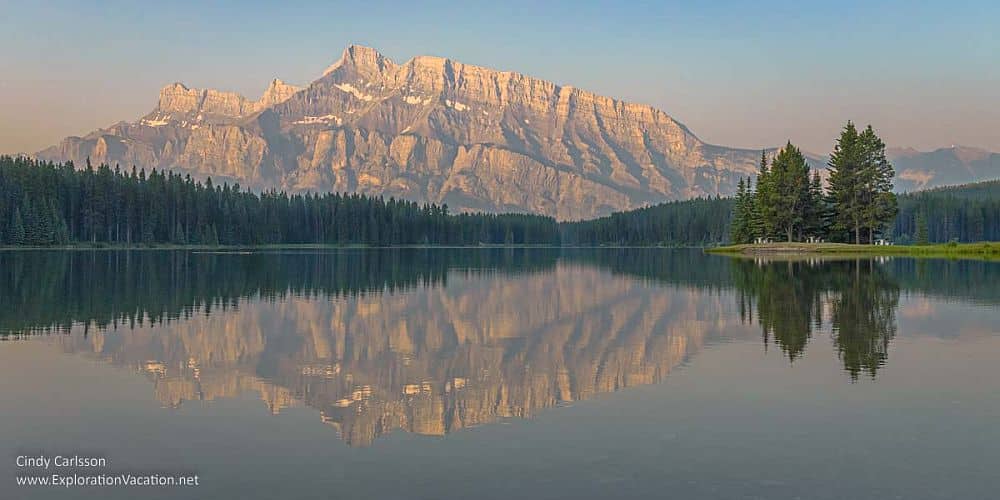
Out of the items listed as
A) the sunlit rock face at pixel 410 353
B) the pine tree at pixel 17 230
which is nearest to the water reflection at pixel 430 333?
the sunlit rock face at pixel 410 353

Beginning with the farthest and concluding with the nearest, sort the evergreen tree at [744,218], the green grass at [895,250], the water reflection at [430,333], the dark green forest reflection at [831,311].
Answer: the evergreen tree at [744,218] < the green grass at [895,250] < the dark green forest reflection at [831,311] < the water reflection at [430,333]

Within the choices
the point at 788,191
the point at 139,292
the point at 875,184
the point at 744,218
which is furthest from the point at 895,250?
the point at 139,292

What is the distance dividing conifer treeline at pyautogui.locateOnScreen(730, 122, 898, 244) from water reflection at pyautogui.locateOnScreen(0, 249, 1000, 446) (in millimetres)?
58818

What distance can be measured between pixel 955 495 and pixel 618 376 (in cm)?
1068

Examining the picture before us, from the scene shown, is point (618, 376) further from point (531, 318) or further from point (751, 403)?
point (531, 318)

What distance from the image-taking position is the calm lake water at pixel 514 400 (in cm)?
1253

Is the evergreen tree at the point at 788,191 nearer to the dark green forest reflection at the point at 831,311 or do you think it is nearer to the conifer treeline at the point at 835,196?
the conifer treeline at the point at 835,196

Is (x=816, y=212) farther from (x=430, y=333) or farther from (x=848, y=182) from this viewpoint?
(x=430, y=333)

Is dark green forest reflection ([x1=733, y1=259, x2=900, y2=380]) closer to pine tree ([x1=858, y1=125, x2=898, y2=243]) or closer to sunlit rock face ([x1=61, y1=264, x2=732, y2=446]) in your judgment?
sunlit rock face ([x1=61, y1=264, x2=732, y2=446])

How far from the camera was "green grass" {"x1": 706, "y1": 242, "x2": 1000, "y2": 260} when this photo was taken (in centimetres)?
9862

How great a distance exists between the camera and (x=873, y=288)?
48438 mm

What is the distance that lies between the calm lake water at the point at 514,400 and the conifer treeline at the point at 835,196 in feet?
266

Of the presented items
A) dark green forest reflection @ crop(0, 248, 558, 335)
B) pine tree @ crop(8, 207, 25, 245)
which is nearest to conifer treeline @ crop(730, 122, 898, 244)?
dark green forest reflection @ crop(0, 248, 558, 335)

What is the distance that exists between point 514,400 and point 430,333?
12.7m
